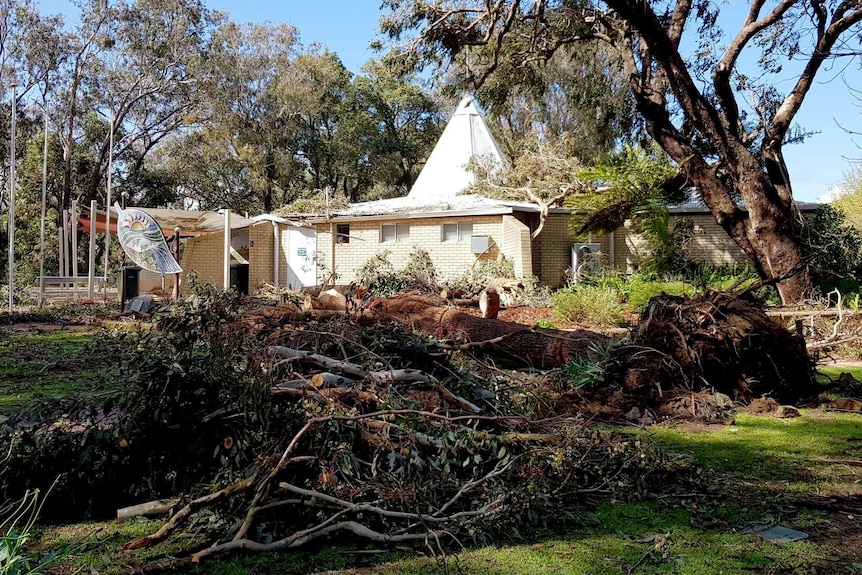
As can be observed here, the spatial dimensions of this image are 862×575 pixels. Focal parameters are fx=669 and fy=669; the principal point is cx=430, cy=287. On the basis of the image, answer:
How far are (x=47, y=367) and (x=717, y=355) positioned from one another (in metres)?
7.86

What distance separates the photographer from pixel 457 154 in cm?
2505

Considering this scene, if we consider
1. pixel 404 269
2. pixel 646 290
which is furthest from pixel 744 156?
pixel 404 269

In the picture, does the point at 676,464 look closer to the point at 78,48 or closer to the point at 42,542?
the point at 42,542

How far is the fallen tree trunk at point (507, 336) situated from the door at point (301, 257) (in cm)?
1397

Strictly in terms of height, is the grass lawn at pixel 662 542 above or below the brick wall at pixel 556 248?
below

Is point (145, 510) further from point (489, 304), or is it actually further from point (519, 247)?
point (519, 247)

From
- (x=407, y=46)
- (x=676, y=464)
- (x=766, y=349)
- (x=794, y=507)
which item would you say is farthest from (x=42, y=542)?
(x=407, y=46)

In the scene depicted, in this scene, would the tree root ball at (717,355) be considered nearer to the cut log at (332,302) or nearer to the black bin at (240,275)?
the cut log at (332,302)

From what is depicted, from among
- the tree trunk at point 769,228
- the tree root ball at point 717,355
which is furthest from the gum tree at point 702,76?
the tree root ball at point 717,355

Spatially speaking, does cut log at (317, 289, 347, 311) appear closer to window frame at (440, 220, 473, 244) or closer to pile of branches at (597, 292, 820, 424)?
pile of branches at (597, 292, 820, 424)

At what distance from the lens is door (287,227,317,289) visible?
23109 mm

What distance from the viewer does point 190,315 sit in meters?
A: 4.32

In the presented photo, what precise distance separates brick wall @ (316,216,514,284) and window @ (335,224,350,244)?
0.14 m

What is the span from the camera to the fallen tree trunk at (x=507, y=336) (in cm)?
795
